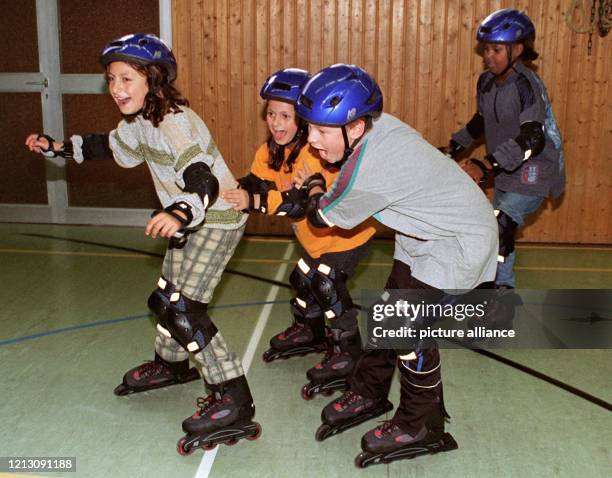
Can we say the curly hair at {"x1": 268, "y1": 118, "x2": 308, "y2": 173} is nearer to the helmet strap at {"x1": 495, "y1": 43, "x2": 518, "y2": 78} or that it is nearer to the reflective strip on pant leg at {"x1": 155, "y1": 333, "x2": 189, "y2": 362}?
the reflective strip on pant leg at {"x1": 155, "y1": 333, "x2": 189, "y2": 362}

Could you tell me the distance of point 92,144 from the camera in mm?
3439

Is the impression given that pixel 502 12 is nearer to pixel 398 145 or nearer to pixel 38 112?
pixel 398 145

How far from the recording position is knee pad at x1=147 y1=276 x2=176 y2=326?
321cm

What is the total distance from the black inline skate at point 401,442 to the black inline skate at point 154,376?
44.5 inches

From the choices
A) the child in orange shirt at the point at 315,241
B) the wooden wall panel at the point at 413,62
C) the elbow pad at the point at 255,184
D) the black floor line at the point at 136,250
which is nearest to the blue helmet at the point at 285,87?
the child in orange shirt at the point at 315,241

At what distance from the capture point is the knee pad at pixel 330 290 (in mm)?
3738

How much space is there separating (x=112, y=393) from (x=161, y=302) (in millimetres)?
766

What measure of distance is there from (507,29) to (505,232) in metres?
1.27

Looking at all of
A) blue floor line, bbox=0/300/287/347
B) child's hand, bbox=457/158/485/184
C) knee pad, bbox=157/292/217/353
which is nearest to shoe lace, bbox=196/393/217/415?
knee pad, bbox=157/292/217/353

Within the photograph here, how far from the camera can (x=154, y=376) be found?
3.75 m

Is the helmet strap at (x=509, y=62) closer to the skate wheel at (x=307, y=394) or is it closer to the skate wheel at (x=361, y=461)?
the skate wheel at (x=307, y=394)

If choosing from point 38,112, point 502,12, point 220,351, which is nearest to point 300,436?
point 220,351

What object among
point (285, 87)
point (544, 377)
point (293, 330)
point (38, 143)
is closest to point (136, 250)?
point (293, 330)

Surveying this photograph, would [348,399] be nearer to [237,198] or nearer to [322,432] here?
[322,432]
